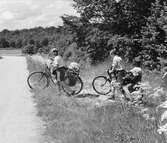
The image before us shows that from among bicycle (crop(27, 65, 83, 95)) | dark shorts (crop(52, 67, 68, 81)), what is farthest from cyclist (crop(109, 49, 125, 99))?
dark shorts (crop(52, 67, 68, 81))

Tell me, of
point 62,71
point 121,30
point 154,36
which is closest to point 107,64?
point 121,30

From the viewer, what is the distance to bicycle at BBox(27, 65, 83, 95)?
13.1 metres

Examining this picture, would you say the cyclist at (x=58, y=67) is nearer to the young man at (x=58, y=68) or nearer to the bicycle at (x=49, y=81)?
the young man at (x=58, y=68)

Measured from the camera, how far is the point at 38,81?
50.0 ft

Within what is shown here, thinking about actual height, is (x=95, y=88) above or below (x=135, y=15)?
below

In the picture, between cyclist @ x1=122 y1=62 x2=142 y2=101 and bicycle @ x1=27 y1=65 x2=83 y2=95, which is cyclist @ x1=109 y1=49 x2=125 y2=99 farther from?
bicycle @ x1=27 y1=65 x2=83 y2=95

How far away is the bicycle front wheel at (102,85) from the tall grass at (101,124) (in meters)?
3.47

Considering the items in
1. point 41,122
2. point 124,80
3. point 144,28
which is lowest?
point 41,122

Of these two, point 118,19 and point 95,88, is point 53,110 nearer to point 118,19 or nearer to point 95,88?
point 95,88

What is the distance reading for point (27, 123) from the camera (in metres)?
8.55

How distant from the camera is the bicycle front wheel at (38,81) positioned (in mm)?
14812

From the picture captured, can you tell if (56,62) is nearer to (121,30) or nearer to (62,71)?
(62,71)

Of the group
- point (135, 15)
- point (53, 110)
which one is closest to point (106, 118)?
point (53, 110)

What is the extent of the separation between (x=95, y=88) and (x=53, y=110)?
4126 millimetres
